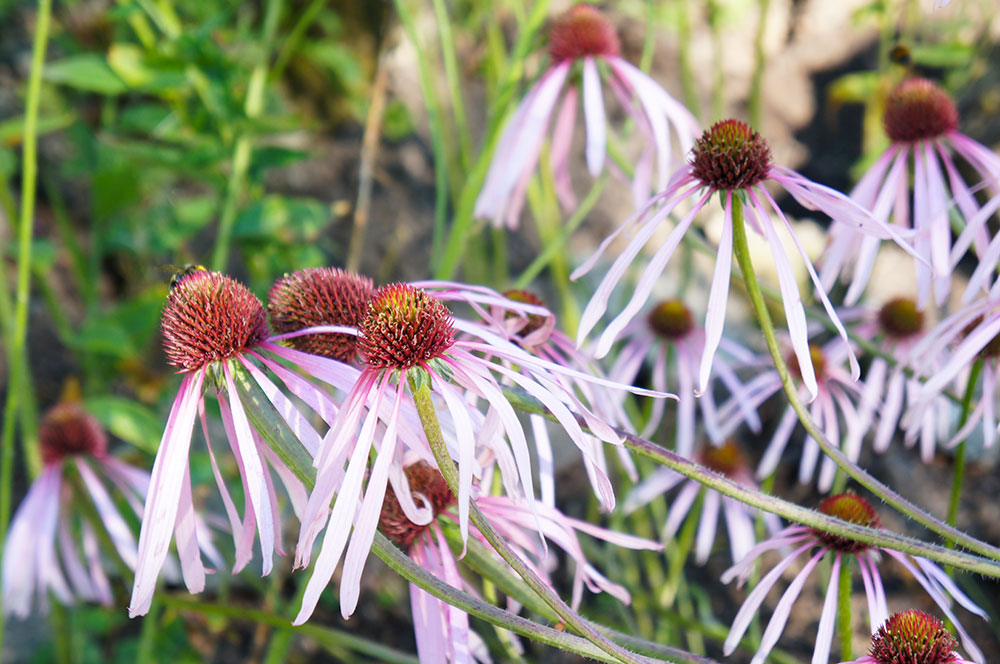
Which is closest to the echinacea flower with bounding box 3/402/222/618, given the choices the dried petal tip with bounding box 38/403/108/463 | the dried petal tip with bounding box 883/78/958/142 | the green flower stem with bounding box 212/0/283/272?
the dried petal tip with bounding box 38/403/108/463

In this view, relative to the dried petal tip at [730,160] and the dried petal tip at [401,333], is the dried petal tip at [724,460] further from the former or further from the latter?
the dried petal tip at [401,333]

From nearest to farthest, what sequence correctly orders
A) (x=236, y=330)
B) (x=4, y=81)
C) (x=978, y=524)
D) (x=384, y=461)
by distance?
(x=384, y=461)
(x=236, y=330)
(x=978, y=524)
(x=4, y=81)

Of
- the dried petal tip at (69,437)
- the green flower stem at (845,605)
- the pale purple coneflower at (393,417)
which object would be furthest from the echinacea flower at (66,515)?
the green flower stem at (845,605)

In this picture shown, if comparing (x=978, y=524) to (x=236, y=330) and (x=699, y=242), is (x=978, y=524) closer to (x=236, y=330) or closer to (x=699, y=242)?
(x=699, y=242)

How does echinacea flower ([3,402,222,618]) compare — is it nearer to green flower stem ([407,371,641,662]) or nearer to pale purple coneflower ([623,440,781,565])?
pale purple coneflower ([623,440,781,565])

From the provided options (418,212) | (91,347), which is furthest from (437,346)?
(418,212)

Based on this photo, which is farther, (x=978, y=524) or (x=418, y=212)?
(x=418, y=212)

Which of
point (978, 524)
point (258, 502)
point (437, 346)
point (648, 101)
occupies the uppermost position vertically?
point (648, 101)
